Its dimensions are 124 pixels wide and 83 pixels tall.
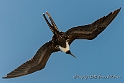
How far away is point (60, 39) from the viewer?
40.0m

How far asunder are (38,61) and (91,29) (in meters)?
6.08

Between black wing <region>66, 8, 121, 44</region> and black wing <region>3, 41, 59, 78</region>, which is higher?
black wing <region>66, 8, 121, 44</region>

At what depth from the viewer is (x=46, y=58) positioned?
4100cm

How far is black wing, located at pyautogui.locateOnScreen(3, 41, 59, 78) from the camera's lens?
39419 millimetres

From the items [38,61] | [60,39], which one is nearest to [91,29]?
[60,39]

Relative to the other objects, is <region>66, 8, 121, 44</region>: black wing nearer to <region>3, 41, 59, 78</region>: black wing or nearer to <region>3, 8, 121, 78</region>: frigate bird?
<region>3, 8, 121, 78</region>: frigate bird

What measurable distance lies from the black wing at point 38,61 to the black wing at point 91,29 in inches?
89.9

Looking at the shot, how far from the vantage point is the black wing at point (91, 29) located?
3962 centimetres

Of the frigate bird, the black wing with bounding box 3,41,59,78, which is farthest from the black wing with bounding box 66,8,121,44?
the black wing with bounding box 3,41,59,78

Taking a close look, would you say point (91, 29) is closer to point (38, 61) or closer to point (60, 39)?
point (60, 39)

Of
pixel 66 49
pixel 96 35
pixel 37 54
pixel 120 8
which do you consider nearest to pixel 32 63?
pixel 37 54

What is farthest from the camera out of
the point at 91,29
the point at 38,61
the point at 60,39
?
the point at 38,61

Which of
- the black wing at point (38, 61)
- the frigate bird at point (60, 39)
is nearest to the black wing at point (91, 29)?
the frigate bird at point (60, 39)

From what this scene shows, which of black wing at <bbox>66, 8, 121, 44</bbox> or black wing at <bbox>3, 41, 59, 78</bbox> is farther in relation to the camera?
black wing at <bbox>66, 8, 121, 44</bbox>
